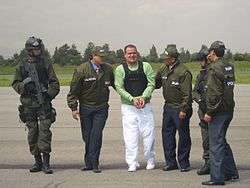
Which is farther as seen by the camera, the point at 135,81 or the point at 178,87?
the point at 135,81

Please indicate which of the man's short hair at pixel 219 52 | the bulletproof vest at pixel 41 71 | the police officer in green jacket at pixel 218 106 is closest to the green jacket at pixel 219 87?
the police officer in green jacket at pixel 218 106

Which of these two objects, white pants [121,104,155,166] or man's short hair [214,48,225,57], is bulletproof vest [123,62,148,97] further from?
man's short hair [214,48,225,57]

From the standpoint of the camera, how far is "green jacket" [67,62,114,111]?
8.59m

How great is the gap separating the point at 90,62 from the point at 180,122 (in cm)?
173

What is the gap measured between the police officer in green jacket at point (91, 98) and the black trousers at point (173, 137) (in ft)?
3.34

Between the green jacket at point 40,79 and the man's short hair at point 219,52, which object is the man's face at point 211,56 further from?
the green jacket at point 40,79

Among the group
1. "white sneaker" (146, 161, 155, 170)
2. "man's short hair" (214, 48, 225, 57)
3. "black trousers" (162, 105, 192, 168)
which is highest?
"man's short hair" (214, 48, 225, 57)

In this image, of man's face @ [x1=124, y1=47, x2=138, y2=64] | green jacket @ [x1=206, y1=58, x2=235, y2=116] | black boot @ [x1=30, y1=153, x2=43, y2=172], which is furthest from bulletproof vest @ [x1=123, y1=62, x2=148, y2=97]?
black boot @ [x1=30, y1=153, x2=43, y2=172]

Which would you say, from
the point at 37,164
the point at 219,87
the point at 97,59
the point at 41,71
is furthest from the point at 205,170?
the point at 41,71

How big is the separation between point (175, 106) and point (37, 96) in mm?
2172

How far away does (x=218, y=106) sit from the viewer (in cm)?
741

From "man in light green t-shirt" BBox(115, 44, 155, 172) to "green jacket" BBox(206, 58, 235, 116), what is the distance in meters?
1.41

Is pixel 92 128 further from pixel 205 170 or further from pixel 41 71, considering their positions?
pixel 205 170

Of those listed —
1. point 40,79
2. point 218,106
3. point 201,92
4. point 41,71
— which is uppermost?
point 41,71
